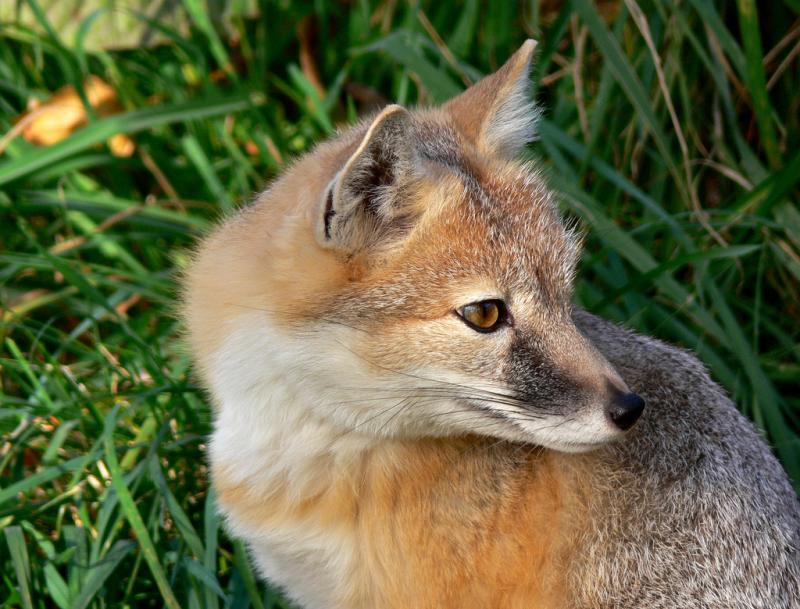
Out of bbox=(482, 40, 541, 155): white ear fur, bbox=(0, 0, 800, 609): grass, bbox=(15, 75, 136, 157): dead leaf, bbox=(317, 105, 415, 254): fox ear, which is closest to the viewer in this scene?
bbox=(317, 105, 415, 254): fox ear

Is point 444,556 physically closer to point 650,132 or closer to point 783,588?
point 783,588

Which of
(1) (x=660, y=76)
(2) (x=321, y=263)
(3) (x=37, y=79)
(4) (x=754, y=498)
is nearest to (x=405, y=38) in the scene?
(1) (x=660, y=76)

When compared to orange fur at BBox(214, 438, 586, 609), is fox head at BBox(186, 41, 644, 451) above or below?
above

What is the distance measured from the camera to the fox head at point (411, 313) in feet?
7.39

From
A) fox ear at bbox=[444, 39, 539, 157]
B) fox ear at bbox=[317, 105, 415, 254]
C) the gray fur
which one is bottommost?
the gray fur

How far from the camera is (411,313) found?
2.26 metres

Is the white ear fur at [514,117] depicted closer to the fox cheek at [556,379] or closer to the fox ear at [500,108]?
the fox ear at [500,108]

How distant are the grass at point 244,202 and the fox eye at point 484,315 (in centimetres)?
110

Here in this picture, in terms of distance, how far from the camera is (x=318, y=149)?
274 cm

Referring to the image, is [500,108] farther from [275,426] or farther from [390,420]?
[275,426]

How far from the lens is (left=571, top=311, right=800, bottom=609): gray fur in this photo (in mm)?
2416

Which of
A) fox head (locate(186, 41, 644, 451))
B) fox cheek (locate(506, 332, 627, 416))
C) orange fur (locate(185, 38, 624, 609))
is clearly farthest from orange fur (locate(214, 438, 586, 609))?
fox cheek (locate(506, 332, 627, 416))

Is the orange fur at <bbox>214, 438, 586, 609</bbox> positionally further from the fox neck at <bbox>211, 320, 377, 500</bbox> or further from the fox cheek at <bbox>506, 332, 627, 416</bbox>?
the fox cheek at <bbox>506, 332, 627, 416</bbox>

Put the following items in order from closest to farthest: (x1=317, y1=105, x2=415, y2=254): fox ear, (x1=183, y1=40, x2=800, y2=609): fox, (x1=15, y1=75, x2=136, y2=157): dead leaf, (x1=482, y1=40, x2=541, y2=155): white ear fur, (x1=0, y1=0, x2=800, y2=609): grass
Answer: (x1=317, y1=105, x2=415, y2=254): fox ear
(x1=183, y1=40, x2=800, y2=609): fox
(x1=482, y1=40, x2=541, y2=155): white ear fur
(x1=0, y1=0, x2=800, y2=609): grass
(x1=15, y1=75, x2=136, y2=157): dead leaf
